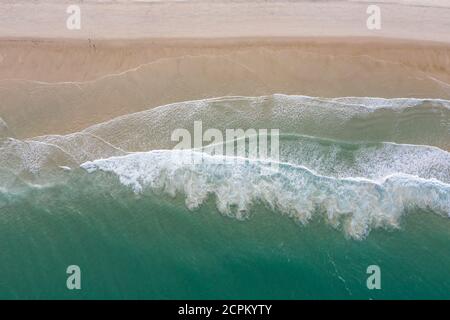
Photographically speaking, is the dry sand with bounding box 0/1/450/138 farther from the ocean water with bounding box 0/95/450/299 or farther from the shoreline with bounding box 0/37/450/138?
the ocean water with bounding box 0/95/450/299

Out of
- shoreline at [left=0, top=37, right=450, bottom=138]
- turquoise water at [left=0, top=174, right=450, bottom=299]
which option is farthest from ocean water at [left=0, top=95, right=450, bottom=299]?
shoreline at [left=0, top=37, right=450, bottom=138]

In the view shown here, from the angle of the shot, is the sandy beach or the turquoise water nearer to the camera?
the turquoise water

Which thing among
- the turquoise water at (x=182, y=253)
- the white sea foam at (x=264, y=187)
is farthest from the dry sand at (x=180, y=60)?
the turquoise water at (x=182, y=253)

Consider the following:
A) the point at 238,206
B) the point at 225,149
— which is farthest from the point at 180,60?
the point at 238,206

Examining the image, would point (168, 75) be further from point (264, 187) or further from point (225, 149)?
point (264, 187)

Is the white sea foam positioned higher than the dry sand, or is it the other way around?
the dry sand

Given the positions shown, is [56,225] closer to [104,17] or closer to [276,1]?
[104,17]
